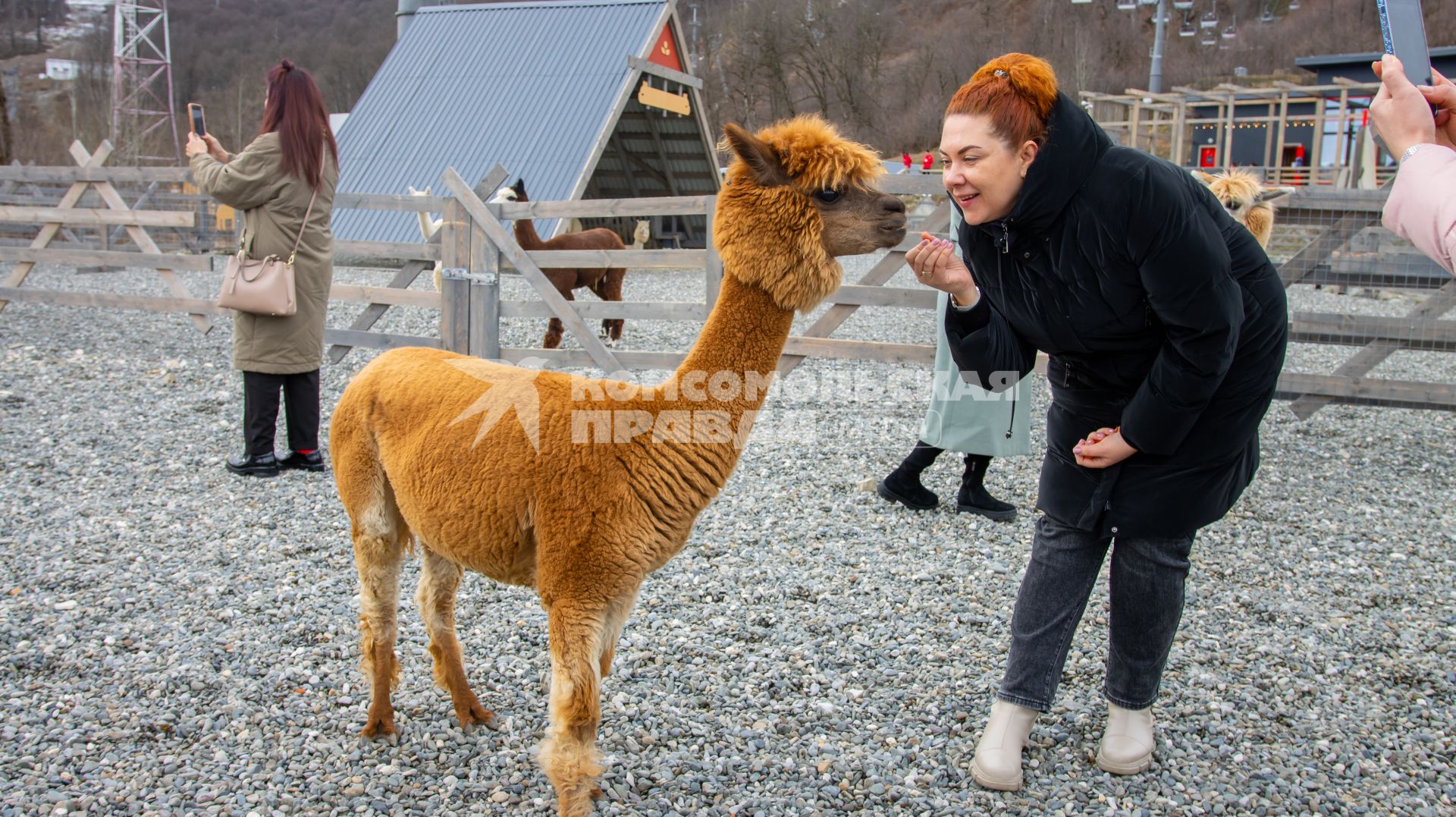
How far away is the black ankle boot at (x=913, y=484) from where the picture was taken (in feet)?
17.2

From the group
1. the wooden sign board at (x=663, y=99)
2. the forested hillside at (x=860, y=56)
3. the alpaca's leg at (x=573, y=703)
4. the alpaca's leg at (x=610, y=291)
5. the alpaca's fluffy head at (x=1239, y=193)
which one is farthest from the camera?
the forested hillside at (x=860, y=56)

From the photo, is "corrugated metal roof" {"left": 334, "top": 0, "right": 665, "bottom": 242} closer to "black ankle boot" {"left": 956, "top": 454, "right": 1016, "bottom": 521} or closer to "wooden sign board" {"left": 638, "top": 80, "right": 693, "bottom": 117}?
"wooden sign board" {"left": 638, "top": 80, "right": 693, "bottom": 117}

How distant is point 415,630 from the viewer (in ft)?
12.1

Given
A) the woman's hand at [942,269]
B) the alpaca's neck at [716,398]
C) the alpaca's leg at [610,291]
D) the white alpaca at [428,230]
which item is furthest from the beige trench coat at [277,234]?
the alpaca's leg at [610,291]

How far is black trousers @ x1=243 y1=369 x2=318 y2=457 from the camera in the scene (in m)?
5.51

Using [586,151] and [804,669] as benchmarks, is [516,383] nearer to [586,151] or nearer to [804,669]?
[804,669]

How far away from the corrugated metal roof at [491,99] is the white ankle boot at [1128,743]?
43.1 feet

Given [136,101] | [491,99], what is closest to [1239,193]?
[491,99]

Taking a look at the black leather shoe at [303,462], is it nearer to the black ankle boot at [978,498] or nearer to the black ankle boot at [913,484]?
the black ankle boot at [913,484]

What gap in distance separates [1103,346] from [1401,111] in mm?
899

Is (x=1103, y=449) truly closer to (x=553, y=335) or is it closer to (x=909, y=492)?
(x=909, y=492)

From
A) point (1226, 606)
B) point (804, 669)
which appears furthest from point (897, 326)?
point (804, 669)

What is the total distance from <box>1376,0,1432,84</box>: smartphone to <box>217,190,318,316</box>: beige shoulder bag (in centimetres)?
508

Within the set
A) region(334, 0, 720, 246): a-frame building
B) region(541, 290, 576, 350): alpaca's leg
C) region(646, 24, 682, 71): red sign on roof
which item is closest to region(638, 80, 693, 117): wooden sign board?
region(334, 0, 720, 246): a-frame building
